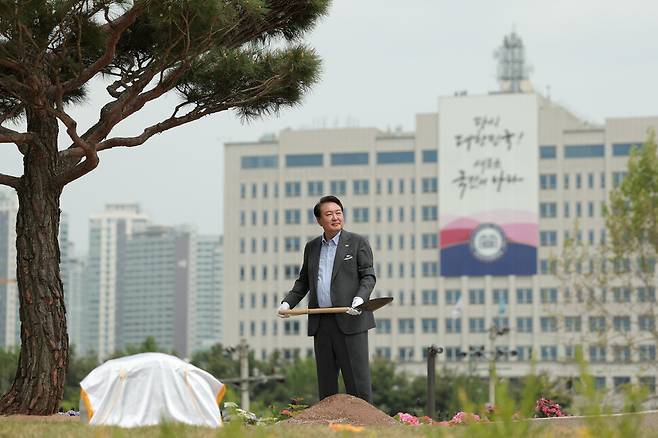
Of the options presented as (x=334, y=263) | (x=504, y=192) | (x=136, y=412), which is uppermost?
(x=504, y=192)

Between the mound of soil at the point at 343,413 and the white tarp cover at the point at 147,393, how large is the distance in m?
1.32

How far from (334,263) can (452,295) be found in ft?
300

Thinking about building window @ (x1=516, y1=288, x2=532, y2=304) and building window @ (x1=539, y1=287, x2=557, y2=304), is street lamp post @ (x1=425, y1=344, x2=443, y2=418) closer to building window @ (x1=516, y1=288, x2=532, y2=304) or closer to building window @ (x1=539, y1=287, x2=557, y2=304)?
building window @ (x1=539, y1=287, x2=557, y2=304)

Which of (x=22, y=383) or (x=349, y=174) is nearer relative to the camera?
(x=22, y=383)

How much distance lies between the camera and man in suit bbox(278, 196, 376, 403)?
8164mm

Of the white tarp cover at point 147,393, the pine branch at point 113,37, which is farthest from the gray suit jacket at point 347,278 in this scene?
the pine branch at point 113,37

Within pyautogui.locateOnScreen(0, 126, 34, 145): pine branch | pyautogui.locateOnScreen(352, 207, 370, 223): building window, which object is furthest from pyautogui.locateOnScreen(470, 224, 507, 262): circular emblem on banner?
pyautogui.locateOnScreen(0, 126, 34, 145): pine branch

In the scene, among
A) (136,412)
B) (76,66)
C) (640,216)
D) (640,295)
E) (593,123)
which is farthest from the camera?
(593,123)

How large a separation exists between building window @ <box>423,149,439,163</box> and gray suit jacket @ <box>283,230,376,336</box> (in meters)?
91.2

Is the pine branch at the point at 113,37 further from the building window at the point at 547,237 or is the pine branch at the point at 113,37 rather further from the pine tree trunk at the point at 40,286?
the building window at the point at 547,237

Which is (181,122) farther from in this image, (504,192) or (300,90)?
(504,192)

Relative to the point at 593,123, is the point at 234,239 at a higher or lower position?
lower

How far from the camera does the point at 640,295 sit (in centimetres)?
9381

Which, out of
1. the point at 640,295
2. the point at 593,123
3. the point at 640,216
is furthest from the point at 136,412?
the point at 593,123
